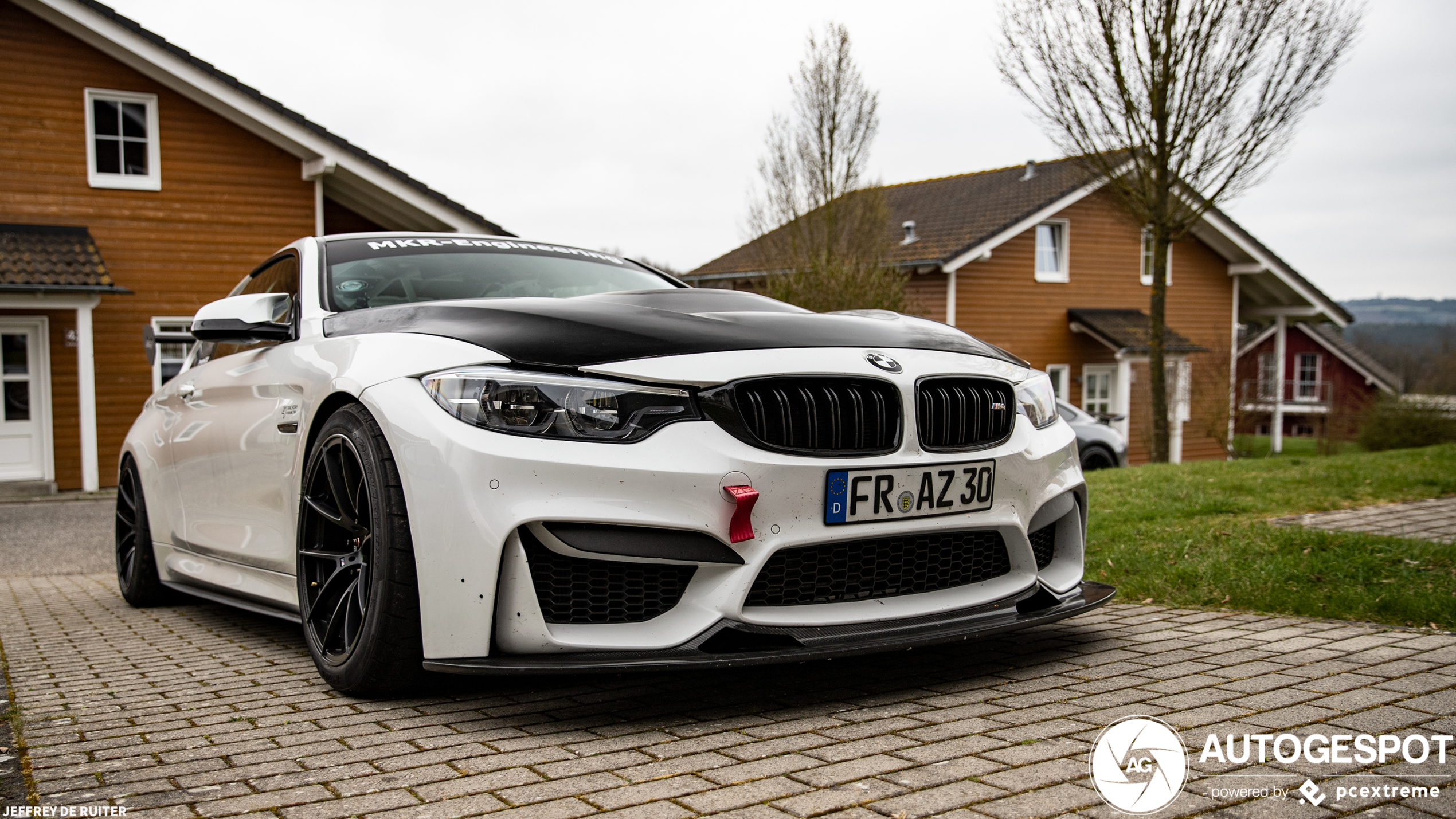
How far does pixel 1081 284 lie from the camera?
27125 millimetres

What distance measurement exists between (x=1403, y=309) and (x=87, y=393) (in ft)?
536

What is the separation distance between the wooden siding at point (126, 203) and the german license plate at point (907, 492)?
1479 cm

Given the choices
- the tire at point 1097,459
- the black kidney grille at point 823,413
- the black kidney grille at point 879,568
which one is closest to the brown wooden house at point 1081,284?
the tire at point 1097,459

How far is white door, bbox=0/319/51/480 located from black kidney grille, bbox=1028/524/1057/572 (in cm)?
1517

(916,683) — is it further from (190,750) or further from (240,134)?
(240,134)

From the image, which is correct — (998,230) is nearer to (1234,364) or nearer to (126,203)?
(1234,364)

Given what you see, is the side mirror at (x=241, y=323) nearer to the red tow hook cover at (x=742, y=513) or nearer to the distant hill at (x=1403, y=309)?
the red tow hook cover at (x=742, y=513)

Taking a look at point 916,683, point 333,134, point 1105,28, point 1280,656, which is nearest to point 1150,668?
point 1280,656

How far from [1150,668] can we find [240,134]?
15954 millimetres

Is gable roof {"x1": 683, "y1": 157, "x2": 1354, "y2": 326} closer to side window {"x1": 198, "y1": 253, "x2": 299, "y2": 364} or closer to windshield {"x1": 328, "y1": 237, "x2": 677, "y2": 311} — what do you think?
side window {"x1": 198, "y1": 253, "x2": 299, "y2": 364}

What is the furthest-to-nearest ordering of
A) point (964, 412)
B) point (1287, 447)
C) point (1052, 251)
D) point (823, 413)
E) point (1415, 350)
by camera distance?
point (1415, 350) → point (1287, 447) → point (1052, 251) → point (964, 412) → point (823, 413)

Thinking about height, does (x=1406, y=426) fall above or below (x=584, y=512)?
below

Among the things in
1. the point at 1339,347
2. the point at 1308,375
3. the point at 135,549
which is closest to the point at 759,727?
the point at 135,549

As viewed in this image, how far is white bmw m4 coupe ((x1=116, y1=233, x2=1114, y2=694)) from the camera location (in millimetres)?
2773
